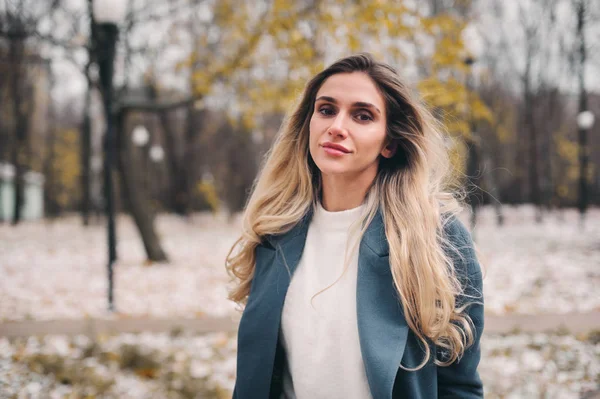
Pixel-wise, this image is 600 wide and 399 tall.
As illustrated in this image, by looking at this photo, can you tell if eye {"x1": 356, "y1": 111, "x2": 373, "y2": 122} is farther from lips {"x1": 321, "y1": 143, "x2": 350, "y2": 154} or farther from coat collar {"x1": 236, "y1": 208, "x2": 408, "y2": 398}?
coat collar {"x1": 236, "y1": 208, "x2": 408, "y2": 398}

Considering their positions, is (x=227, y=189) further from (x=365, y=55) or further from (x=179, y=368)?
(x=365, y=55)

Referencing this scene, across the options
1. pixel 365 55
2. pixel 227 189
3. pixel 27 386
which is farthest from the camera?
pixel 227 189

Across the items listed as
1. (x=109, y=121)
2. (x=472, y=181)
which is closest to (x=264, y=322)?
(x=472, y=181)

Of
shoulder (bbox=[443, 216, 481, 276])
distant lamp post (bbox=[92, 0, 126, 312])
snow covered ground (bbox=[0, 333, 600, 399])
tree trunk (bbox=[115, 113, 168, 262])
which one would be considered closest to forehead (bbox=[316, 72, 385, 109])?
shoulder (bbox=[443, 216, 481, 276])

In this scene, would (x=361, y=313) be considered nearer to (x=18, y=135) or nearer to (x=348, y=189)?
(x=348, y=189)

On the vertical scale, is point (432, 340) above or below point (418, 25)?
below

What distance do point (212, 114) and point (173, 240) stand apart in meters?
12.7

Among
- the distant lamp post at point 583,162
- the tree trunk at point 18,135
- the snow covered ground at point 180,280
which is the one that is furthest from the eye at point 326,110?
the tree trunk at point 18,135

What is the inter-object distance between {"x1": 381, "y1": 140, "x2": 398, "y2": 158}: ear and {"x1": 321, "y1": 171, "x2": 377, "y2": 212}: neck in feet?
0.33

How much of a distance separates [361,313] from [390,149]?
2.25 feet

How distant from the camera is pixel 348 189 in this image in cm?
191

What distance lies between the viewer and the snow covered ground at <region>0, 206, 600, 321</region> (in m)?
6.90

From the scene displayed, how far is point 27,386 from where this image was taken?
157 inches

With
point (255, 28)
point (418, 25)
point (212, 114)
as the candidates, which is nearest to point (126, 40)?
point (255, 28)
